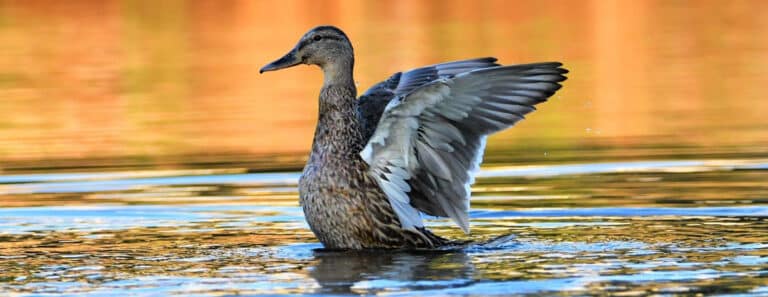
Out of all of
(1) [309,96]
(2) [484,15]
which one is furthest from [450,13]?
(1) [309,96]

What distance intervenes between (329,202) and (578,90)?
1052cm

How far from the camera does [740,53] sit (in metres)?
24.7

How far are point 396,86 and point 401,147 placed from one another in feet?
4.96

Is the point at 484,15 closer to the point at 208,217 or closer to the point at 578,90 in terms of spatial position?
the point at 578,90

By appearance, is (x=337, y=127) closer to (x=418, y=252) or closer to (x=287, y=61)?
(x=287, y=61)

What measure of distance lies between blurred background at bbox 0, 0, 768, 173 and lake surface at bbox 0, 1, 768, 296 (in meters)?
0.07

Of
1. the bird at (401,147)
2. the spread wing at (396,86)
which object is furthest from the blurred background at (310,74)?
the bird at (401,147)

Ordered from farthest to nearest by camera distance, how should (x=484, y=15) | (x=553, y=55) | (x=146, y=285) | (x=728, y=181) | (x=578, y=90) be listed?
1. (x=484, y=15)
2. (x=553, y=55)
3. (x=578, y=90)
4. (x=728, y=181)
5. (x=146, y=285)

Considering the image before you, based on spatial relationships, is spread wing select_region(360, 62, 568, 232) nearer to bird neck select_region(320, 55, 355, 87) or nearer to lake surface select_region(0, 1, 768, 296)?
lake surface select_region(0, 1, 768, 296)

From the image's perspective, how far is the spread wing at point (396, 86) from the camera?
10820 millimetres

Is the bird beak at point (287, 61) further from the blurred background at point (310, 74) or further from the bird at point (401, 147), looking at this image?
the blurred background at point (310, 74)

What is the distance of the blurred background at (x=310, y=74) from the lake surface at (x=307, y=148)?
7 cm

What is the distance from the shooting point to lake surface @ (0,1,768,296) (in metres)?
8.98

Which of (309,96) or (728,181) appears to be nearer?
(728,181)
